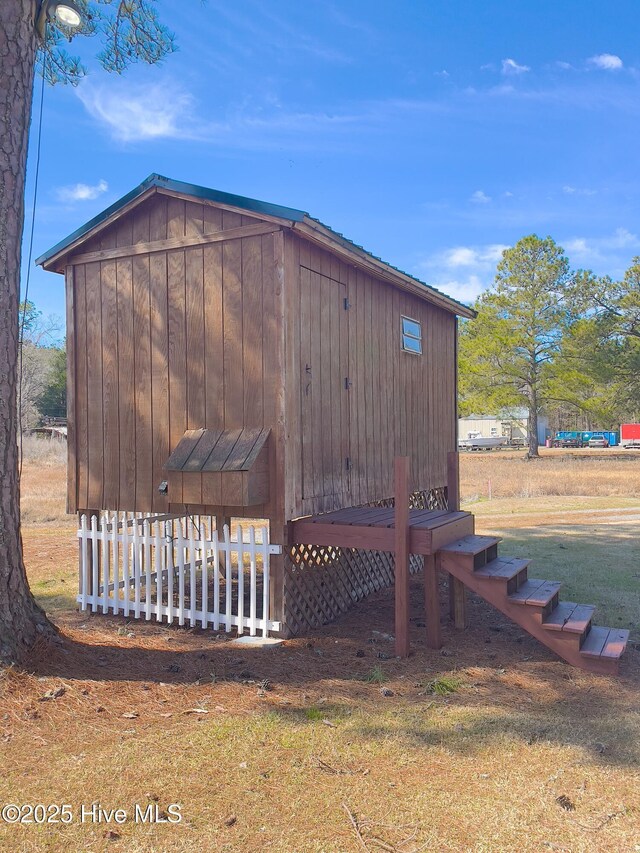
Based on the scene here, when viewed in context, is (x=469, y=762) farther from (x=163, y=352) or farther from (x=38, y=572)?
(x=38, y=572)

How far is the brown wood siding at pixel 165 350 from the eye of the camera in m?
5.76

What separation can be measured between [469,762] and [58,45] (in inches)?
316

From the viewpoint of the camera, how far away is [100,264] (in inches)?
265

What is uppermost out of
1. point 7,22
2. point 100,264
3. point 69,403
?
point 7,22

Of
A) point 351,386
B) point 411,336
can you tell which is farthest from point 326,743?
point 411,336

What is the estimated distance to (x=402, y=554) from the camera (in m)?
5.25

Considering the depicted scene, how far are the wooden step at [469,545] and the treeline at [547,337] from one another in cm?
2598

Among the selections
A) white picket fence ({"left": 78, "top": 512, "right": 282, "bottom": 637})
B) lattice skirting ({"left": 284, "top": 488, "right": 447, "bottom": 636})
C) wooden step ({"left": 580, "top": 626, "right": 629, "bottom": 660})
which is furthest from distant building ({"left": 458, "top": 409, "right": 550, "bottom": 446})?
wooden step ({"left": 580, "top": 626, "right": 629, "bottom": 660})

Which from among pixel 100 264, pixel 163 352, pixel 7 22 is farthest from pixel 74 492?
pixel 7 22

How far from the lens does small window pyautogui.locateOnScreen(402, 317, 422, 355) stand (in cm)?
819

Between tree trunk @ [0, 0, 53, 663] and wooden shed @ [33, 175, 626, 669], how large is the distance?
5.20ft

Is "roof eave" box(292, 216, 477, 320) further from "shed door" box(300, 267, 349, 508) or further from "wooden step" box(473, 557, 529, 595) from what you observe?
"wooden step" box(473, 557, 529, 595)

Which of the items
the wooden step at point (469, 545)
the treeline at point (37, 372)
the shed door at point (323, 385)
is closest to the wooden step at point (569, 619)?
the wooden step at point (469, 545)

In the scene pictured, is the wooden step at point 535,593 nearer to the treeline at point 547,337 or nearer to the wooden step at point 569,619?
the wooden step at point 569,619
